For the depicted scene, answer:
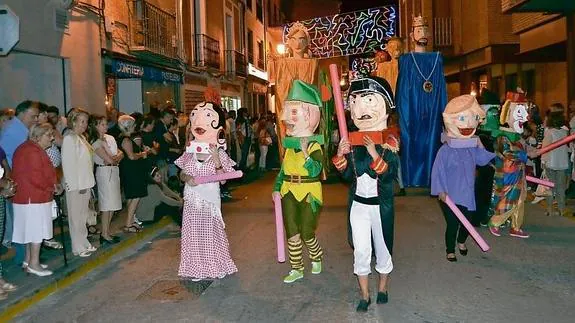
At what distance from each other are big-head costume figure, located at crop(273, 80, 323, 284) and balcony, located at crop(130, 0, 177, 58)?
1102 centimetres

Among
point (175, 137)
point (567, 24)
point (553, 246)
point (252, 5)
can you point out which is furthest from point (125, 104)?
point (252, 5)

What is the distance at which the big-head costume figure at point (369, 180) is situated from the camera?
598cm

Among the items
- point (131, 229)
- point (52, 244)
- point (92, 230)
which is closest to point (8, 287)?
point (52, 244)

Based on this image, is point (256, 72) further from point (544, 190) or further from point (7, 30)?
point (7, 30)

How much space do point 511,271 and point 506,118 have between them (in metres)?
2.50

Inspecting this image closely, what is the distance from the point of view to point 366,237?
6.00 meters

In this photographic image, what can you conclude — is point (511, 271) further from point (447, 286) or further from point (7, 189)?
point (7, 189)

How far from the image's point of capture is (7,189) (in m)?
6.70

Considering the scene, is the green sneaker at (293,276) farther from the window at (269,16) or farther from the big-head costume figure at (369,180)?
the window at (269,16)

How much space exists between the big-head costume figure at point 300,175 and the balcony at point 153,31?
11.0m

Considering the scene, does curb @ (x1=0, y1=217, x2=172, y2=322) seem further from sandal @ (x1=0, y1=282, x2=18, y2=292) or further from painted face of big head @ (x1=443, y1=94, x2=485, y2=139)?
painted face of big head @ (x1=443, y1=94, x2=485, y2=139)

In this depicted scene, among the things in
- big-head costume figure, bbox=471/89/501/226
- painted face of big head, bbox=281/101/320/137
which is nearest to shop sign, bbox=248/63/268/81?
big-head costume figure, bbox=471/89/501/226

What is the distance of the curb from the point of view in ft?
21.2

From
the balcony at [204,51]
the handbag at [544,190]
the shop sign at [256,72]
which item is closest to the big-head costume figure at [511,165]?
the handbag at [544,190]
